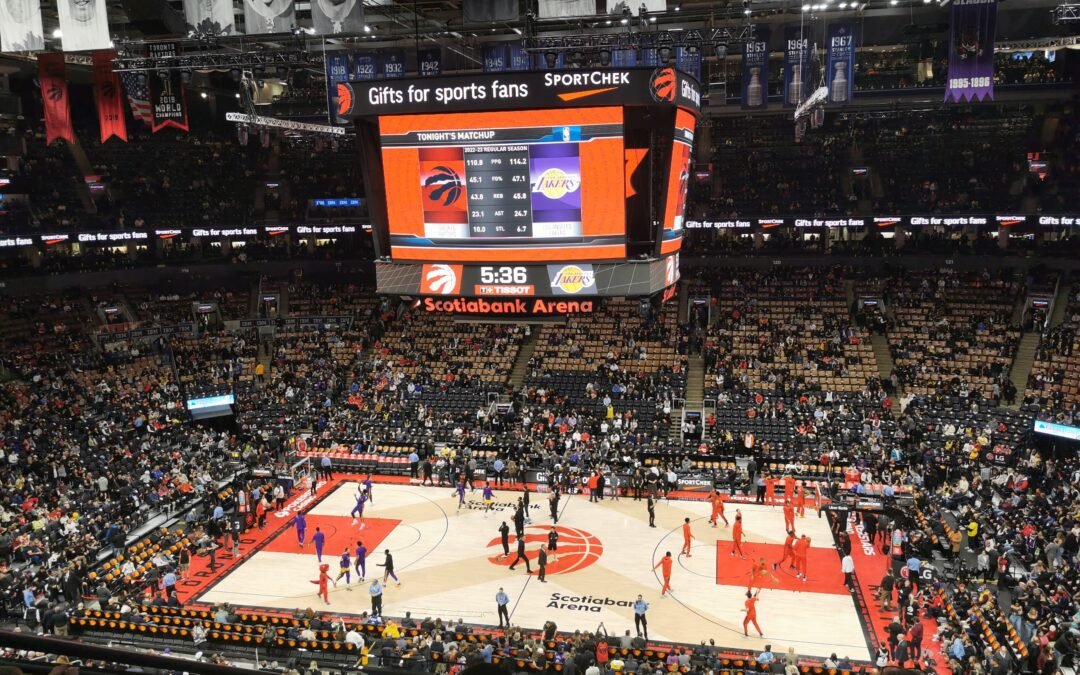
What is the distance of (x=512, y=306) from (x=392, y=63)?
14062 millimetres

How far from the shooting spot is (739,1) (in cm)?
2688

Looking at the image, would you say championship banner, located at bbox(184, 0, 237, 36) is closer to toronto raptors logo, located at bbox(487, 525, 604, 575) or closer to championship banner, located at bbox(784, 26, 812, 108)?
toronto raptors logo, located at bbox(487, 525, 604, 575)

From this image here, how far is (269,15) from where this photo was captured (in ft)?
67.1

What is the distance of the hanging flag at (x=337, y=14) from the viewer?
20312 mm

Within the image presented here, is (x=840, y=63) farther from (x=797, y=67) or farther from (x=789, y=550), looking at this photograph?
(x=789, y=550)

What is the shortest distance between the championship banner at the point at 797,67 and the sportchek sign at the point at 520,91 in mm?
10969

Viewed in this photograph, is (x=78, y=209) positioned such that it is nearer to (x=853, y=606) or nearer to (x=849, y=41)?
(x=849, y=41)

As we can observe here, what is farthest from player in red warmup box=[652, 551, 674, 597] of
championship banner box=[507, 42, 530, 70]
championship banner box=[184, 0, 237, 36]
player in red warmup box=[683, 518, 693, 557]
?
championship banner box=[184, 0, 237, 36]

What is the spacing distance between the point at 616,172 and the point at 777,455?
1930 cm

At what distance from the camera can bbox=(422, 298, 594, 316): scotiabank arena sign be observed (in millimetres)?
16047

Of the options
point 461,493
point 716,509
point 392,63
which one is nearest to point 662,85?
point 392,63

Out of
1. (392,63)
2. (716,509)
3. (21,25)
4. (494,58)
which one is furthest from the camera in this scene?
(494,58)

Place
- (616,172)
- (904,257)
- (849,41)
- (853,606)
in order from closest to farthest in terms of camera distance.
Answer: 1. (616,172)
2. (853,606)
3. (849,41)
4. (904,257)

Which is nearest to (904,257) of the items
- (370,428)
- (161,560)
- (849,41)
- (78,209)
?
(849,41)
